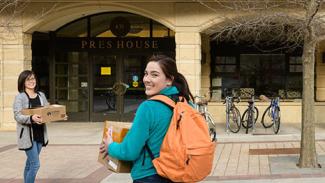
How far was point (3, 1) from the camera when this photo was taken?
12.0 m

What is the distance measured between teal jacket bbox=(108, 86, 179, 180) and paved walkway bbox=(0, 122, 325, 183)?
4.89 meters

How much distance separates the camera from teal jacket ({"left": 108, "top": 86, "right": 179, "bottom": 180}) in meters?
3.37

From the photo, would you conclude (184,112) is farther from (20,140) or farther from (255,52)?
(255,52)

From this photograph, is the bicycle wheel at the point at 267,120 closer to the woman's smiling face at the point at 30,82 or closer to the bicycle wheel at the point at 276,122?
the bicycle wheel at the point at 276,122

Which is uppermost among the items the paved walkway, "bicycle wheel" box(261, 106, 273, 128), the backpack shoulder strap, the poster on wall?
the poster on wall

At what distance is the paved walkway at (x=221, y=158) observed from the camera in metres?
8.48

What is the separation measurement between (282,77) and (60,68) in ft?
25.0

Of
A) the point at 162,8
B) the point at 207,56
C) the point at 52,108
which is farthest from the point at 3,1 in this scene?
the point at 207,56

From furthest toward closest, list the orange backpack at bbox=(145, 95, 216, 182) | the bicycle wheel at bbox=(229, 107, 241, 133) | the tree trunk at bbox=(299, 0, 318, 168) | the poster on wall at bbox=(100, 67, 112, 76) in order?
the poster on wall at bbox=(100, 67, 112, 76)
the bicycle wheel at bbox=(229, 107, 241, 133)
the tree trunk at bbox=(299, 0, 318, 168)
the orange backpack at bbox=(145, 95, 216, 182)

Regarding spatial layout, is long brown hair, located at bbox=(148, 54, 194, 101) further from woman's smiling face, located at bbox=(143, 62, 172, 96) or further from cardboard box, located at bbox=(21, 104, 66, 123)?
cardboard box, located at bbox=(21, 104, 66, 123)

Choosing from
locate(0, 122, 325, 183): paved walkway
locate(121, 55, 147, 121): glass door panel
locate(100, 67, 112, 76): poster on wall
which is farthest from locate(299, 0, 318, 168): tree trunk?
locate(100, 67, 112, 76): poster on wall

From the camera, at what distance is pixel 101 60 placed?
1788cm

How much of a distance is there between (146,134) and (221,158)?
23.7ft

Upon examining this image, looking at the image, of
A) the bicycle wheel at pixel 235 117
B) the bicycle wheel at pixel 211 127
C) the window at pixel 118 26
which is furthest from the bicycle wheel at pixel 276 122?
the window at pixel 118 26
